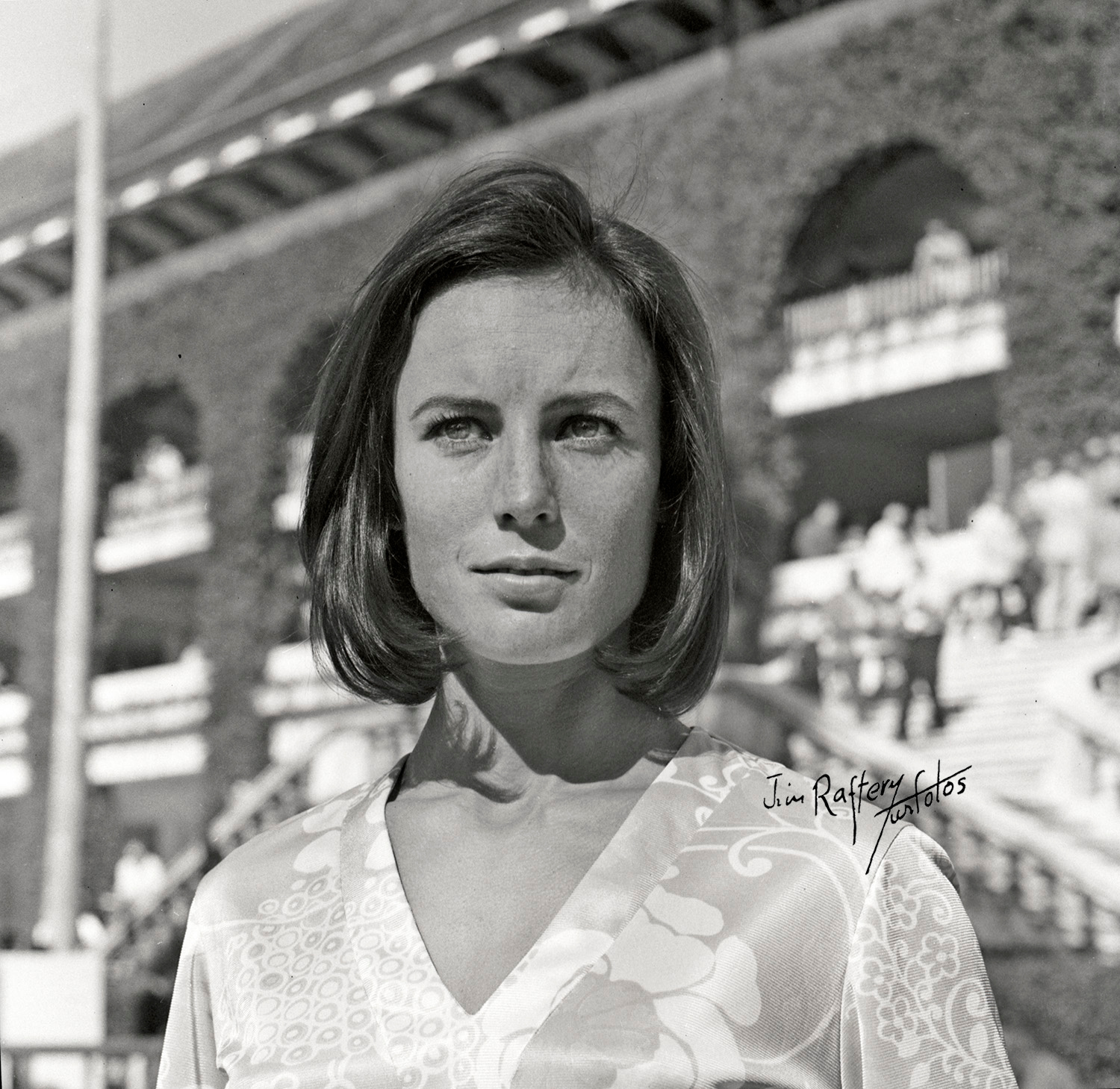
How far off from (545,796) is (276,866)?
24cm

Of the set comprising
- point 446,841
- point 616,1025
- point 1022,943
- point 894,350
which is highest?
point 894,350

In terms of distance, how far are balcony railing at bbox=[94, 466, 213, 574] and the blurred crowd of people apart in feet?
12.6

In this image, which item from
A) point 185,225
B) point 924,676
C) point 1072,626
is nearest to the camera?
point 1072,626

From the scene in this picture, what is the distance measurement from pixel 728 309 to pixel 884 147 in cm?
117

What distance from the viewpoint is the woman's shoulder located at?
128 centimetres

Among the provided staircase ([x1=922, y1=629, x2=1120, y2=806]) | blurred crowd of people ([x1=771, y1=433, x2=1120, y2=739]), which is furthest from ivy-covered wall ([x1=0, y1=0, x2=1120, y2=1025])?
staircase ([x1=922, y1=629, x2=1120, y2=806])

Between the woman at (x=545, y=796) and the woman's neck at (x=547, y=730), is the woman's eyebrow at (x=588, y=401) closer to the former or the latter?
the woman at (x=545, y=796)

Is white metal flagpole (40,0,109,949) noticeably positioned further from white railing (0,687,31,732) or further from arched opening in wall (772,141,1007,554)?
white railing (0,687,31,732)

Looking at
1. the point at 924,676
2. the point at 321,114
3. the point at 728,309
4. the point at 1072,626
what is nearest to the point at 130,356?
the point at 321,114

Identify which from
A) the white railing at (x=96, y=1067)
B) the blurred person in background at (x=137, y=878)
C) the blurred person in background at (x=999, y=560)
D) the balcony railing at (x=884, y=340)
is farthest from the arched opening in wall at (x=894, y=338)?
the white railing at (x=96, y=1067)

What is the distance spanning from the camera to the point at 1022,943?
6410 millimetres

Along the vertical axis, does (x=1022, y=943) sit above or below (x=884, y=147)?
below

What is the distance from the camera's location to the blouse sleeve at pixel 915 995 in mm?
1070

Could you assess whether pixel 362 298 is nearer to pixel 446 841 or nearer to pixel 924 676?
pixel 446 841
